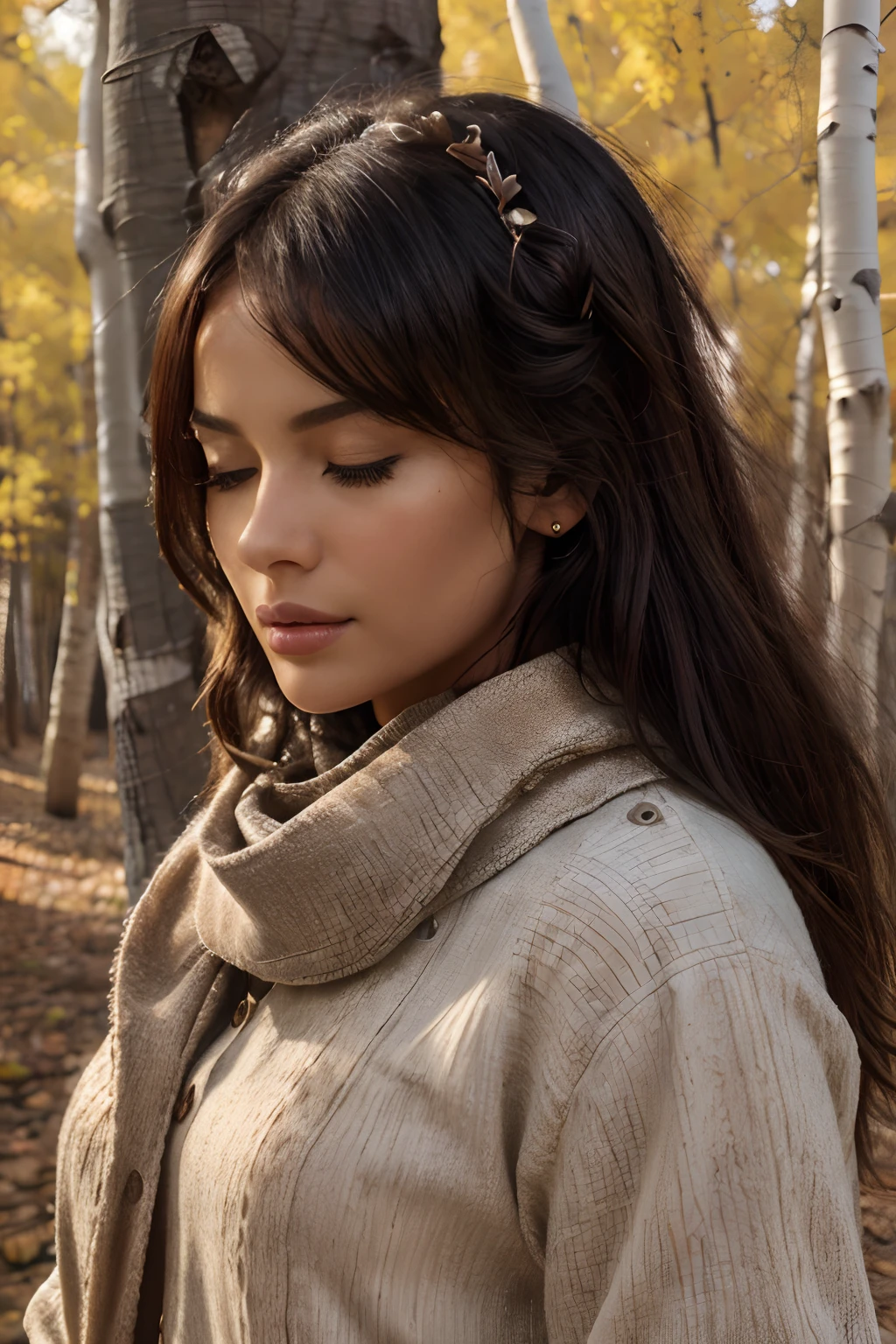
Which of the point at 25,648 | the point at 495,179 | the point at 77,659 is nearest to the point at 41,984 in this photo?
the point at 77,659

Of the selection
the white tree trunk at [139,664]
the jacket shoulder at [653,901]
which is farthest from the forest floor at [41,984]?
the jacket shoulder at [653,901]

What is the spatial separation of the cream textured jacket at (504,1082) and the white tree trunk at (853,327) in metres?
1.08

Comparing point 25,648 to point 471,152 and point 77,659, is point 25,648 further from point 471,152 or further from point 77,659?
point 471,152

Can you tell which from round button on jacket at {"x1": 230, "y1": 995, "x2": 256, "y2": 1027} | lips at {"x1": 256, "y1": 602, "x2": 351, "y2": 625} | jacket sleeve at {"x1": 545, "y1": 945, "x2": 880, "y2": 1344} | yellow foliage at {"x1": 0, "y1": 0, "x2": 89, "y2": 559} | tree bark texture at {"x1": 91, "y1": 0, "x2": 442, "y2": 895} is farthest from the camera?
yellow foliage at {"x1": 0, "y1": 0, "x2": 89, "y2": 559}

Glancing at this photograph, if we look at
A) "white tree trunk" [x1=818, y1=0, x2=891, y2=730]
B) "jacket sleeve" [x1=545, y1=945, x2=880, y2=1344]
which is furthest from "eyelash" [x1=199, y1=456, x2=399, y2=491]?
"white tree trunk" [x1=818, y1=0, x2=891, y2=730]

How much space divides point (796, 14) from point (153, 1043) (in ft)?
7.95

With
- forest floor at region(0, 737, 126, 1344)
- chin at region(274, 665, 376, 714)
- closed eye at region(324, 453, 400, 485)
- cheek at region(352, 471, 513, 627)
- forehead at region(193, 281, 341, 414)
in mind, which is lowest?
forest floor at region(0, 737, 126, 1344)

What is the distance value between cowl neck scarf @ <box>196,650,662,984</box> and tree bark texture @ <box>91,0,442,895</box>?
1355 mm

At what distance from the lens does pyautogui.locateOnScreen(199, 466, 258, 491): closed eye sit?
1261 millimetres

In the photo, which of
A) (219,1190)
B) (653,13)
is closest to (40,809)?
(653,13)

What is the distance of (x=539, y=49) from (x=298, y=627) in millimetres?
1974

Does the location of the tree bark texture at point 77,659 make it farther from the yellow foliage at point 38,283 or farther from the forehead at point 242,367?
the forehead at point 242,367

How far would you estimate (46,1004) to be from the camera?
5.61 m

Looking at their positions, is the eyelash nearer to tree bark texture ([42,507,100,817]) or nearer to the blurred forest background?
the blurred forest background
